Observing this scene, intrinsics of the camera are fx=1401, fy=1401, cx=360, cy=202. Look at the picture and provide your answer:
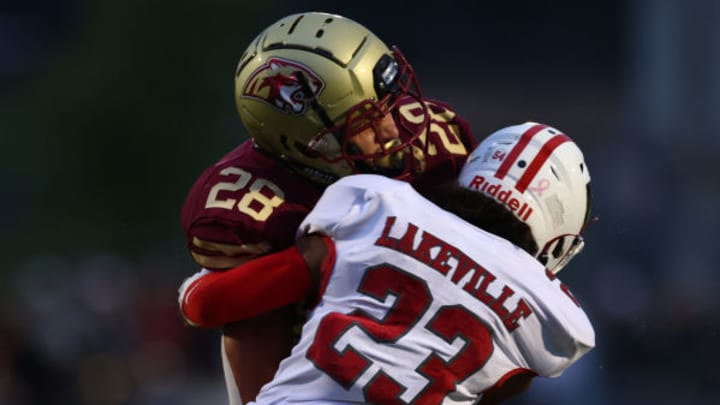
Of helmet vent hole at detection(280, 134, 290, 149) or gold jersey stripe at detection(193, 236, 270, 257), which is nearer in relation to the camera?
gold jersey stripe at detection(193, 236, 270, 257)

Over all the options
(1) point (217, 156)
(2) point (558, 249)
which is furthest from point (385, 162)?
(1) point (217, 156)

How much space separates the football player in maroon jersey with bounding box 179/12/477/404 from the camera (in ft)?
10.3

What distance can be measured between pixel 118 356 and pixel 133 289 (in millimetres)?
1186

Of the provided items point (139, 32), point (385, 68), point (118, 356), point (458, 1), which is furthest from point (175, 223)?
point (385, 68)

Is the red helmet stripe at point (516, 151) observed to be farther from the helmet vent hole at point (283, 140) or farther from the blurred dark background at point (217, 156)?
the blurred dark background at point (217, 156)

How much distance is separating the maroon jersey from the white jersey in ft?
0.71

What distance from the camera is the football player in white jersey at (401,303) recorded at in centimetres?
290

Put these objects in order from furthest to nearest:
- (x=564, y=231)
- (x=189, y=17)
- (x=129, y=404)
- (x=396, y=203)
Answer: (x=189, y=17) → (x=129, y=404) → (x=564, y=231) → (x=396, y=203)

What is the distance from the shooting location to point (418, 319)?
2.91 metres

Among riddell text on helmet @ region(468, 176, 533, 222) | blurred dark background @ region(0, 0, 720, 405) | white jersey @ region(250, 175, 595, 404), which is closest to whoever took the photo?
white jersey @ region(250, 175, 595, 404)

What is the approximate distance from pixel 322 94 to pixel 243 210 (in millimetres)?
328

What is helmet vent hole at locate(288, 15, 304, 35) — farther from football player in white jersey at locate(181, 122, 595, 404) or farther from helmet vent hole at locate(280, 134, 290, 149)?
football player in white jersey at locate(181, 122, 595, 404)

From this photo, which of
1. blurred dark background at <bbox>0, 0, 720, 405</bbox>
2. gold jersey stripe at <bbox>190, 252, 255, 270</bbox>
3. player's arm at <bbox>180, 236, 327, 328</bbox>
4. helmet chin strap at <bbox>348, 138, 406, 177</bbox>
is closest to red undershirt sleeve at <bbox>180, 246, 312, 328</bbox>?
player's arm at <bbox>180, 236, 327, 328</bbox>

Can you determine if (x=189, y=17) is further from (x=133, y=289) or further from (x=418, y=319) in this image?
(x=418, y=319)
